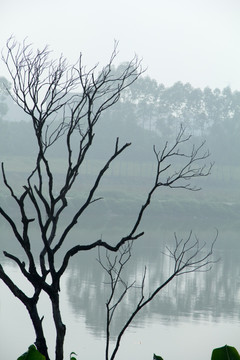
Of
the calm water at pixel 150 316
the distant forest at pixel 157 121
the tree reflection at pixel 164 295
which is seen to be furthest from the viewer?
the distant forest at pixel 157 121

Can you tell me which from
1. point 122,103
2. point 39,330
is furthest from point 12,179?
point 39,330

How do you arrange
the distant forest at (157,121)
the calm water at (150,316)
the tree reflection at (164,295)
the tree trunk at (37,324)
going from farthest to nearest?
the distant forest at (157,121) < the tree reflection at (164,295) < the calm water at (150,316) < the tree trunk at (37,324)

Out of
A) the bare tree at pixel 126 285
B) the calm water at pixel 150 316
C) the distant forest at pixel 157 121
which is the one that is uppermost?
the distant forest at pixel 157 121

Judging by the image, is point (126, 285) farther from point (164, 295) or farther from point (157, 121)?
point (157, 121)

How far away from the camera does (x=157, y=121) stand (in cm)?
2811

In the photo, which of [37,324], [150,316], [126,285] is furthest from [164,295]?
[37,324]

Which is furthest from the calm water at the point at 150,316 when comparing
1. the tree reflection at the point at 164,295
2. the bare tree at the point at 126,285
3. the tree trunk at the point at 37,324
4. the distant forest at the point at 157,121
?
the distant forest at the point at 157,121

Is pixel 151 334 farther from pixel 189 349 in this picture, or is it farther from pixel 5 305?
pixel 5 305

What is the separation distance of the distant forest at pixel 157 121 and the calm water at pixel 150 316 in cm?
1576

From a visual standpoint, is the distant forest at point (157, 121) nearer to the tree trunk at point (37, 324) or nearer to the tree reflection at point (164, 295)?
the tree reflection at point (164, 295)

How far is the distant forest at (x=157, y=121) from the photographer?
2669cm

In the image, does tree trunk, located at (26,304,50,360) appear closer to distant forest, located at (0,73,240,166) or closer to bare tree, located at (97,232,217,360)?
bare tree, located at (97,232,217,360)

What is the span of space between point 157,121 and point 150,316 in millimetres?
20950

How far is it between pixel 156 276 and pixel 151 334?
3427 millimetres
